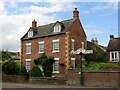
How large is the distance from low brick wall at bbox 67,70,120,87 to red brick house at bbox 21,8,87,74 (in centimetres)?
554

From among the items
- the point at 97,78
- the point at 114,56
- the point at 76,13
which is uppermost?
the point at 76,13

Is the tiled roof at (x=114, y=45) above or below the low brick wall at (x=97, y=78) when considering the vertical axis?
above

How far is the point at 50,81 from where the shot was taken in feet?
72.8

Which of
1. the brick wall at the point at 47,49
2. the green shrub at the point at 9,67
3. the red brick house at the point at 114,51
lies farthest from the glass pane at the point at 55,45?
the red brick house at the point at 114,51

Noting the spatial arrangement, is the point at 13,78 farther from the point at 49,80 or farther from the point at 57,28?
the point at 57,28

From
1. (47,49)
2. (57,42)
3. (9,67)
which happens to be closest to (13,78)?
(9,67)

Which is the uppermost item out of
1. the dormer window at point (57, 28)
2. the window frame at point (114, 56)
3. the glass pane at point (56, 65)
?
the dormer window at point (57, 28)

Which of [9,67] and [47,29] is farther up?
[47,29]

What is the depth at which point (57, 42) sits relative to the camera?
2811 centimetres

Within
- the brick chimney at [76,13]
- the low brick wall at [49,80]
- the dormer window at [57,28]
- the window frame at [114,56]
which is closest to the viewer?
the low brick wall at [49,80]

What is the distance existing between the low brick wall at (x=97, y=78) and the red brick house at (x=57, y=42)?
18.2ft

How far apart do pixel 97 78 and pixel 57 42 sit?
10.7 meters

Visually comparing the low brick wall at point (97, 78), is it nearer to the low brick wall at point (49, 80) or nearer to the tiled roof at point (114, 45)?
the low brick wall at point (49, 80)

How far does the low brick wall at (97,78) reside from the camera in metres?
18.0
